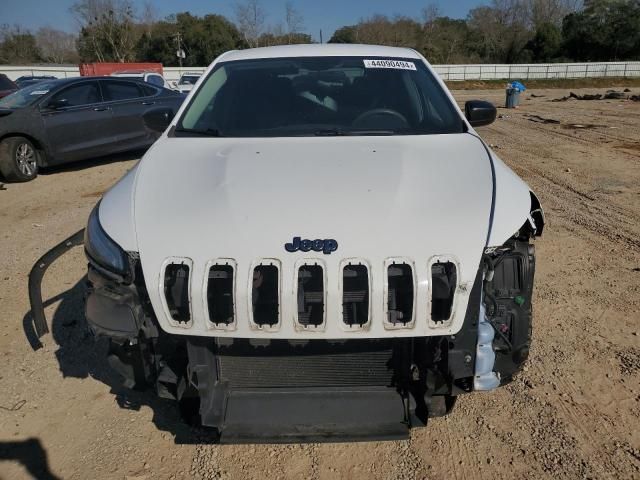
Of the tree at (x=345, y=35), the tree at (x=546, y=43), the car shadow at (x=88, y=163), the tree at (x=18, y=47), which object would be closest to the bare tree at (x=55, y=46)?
the tree at (x=18, y=47)

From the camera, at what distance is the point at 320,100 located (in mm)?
3127

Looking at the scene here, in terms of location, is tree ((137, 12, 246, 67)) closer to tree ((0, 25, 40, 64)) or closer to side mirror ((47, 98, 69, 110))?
tree ((0, 25, 40, 64))

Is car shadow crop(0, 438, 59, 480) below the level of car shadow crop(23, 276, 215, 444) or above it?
below

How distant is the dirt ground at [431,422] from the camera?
223 centimetres

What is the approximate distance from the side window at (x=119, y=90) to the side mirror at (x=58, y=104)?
74cm

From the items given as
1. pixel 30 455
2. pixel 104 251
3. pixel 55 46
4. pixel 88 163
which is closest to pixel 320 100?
pixel 104 251

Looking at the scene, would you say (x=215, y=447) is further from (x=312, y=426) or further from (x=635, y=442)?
(x=635, y=442)

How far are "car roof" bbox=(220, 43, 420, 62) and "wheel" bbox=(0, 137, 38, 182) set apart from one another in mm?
5563

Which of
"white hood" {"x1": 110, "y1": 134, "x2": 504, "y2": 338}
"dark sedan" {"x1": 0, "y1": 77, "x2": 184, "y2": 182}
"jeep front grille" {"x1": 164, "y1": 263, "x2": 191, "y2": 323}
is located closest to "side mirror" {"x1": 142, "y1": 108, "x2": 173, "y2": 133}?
"white hood" {"x1": 110, "y1": 134, "x2": 504, "y2": 338}

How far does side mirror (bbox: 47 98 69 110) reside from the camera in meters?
7.93

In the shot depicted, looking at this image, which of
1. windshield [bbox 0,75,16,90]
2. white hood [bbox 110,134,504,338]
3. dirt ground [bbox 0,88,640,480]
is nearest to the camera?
white hood [bbox 110,134,504,338]

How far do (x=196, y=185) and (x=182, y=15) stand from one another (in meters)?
67.3

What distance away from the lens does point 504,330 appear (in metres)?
2.15

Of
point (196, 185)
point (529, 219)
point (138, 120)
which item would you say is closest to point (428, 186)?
point (529, 219)
